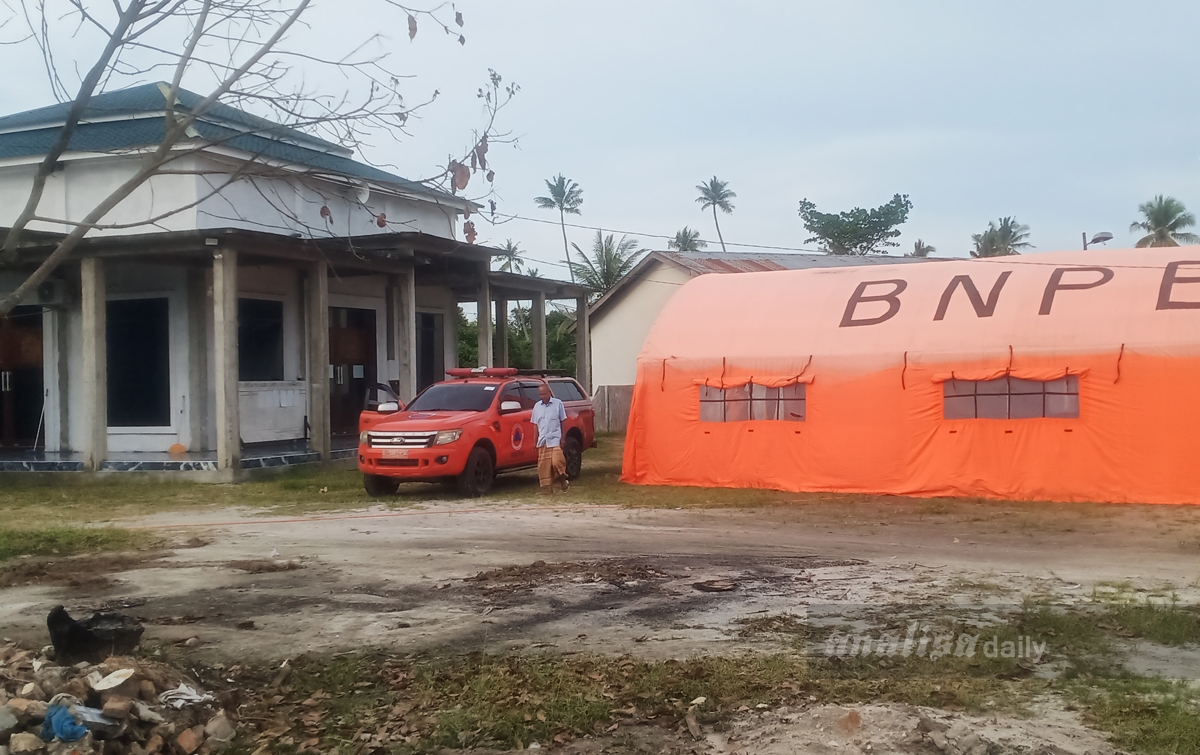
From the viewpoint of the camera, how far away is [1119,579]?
9.38 metres

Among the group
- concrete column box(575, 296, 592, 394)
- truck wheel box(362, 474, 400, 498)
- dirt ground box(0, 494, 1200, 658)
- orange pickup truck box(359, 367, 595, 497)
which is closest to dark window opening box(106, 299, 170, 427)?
orange pickup truck box(359, 367, 595, 497)

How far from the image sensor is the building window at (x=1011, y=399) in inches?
608

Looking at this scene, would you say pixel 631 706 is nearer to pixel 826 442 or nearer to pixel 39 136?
pixel 826 442

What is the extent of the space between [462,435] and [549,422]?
4.57 ft

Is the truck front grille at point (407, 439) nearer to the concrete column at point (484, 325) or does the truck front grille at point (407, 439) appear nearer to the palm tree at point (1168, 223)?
the concrete column at point (484, 325)

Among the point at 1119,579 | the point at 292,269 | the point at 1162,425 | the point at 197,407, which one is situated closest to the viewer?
the point at 1119,579

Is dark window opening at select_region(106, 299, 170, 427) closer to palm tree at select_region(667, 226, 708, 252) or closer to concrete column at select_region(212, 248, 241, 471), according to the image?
concrete column at select_region(212, 248, 241, 471)

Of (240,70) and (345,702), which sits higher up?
(240,70)

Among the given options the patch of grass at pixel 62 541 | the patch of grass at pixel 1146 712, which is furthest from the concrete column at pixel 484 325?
the patch of grass at pixel 1146 712

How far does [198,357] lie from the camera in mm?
20016

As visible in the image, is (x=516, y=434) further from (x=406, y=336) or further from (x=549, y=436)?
(x=406, y=336)

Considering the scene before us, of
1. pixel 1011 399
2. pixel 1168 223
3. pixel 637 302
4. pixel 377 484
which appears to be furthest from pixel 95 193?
pixel 1168 223

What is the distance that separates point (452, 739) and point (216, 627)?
122 inches

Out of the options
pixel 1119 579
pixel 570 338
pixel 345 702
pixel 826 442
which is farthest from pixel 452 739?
pixel 570 338
